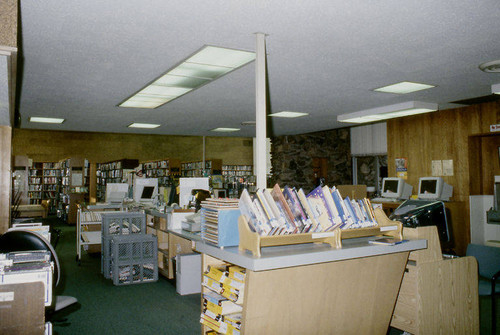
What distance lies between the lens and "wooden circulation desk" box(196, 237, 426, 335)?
7.16 feet

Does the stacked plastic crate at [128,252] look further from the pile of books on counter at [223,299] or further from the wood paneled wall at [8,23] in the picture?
the wood paneled wall at [8,23]

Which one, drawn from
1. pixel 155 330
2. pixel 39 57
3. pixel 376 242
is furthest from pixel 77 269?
pixel 376 242

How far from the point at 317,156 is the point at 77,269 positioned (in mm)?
7531

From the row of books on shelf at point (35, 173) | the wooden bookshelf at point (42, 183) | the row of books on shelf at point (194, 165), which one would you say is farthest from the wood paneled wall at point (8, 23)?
the row of books on shelf at point (35, 173)

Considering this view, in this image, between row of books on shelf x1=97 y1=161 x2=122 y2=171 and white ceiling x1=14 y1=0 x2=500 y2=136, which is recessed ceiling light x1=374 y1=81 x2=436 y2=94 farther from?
row of books on shelf x1=97 y1=161 x2=122 y2=171

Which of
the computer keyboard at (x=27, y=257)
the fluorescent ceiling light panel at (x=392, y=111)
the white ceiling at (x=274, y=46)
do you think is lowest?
the computer keyboard at (x=27, y=257)

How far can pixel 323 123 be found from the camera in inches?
363

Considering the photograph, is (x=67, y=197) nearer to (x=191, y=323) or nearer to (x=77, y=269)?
(x=77, y=269)

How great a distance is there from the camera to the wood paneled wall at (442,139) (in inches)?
263

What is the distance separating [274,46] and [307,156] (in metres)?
7.78

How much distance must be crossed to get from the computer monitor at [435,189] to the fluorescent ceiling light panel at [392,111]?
1306 millimetres

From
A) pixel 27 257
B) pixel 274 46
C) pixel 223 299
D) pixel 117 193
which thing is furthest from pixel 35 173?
pixel 223 299

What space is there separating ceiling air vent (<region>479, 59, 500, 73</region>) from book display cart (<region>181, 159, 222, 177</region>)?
8380 millimetres

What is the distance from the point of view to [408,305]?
2.83 m
